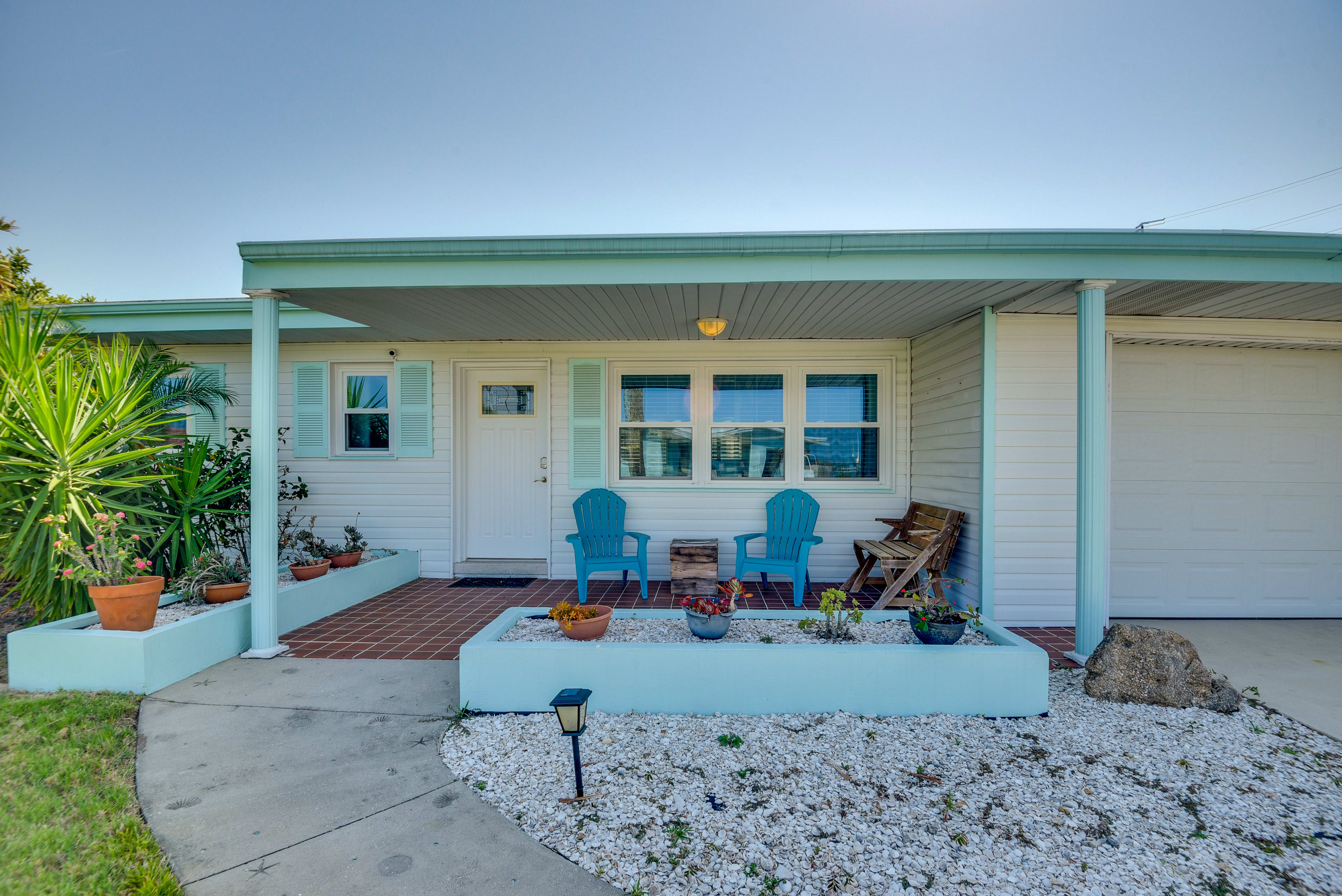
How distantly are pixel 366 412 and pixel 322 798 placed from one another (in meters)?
4.38

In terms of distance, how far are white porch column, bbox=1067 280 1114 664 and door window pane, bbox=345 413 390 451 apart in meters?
5.81

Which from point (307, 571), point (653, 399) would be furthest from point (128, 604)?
point (653, 399)

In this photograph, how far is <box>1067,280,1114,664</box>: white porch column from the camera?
3.22 m

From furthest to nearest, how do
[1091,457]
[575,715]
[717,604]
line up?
[1091,457]
[717,604]
[575,715]

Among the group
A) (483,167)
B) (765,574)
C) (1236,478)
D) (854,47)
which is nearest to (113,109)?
(483,167)

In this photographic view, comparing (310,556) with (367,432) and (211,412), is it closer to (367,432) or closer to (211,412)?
(367,432)

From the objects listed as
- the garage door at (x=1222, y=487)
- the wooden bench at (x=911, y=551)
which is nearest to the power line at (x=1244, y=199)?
the garage door at (x=1222, y=487)

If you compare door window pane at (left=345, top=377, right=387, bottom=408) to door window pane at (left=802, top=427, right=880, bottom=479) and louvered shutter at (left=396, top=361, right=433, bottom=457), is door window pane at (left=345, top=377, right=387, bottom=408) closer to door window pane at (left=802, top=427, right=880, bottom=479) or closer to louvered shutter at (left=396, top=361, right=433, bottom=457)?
louvered shutter at (left=396, top=361, right=433, bottom=457)

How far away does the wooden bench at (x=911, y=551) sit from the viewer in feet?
13.2

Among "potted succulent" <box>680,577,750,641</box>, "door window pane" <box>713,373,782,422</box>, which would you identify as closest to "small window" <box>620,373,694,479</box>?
"door window pane" <box>713,373,782,422</box>

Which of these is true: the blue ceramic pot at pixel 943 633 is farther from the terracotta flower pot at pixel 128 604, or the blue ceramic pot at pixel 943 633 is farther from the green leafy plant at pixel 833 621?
the terracotta flower pot at pixel 128 604

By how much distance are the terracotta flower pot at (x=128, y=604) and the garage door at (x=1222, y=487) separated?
636 cm

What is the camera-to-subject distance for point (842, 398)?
213 inches

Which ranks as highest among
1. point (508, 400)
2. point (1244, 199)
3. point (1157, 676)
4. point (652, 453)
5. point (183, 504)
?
point (1244, 199)
